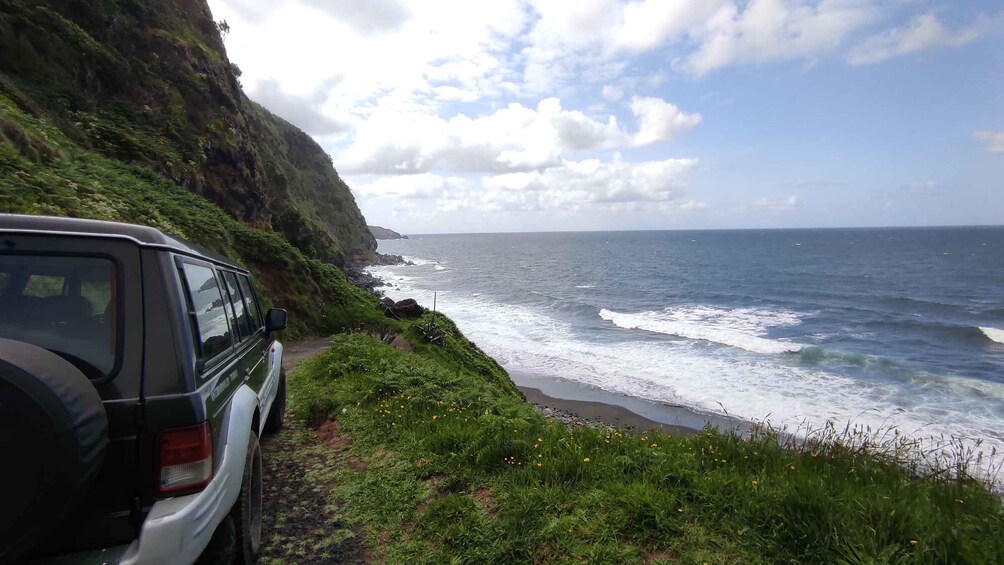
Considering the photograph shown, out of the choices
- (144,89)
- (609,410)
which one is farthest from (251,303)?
(144,89)

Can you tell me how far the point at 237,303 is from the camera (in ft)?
14.2

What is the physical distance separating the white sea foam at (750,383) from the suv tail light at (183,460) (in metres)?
13.5

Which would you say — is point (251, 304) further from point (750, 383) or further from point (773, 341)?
point (773, 341)

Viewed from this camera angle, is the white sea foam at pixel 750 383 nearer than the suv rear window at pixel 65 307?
No

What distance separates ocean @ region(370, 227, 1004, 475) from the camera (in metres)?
18.3

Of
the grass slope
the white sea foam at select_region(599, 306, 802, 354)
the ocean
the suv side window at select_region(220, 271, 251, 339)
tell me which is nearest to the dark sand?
the ocean

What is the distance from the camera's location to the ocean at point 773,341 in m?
18.3

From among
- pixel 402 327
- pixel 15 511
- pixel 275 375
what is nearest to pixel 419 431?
pixel 275 375

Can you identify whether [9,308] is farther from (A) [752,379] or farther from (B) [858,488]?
(A) [752,379]

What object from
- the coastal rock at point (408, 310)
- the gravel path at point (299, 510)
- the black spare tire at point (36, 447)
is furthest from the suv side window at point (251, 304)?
the coastal rock at point (408, 310)

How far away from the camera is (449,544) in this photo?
3.70m

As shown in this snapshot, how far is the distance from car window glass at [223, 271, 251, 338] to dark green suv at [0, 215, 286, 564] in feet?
4.66

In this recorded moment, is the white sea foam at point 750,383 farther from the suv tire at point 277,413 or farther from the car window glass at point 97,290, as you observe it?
the car window glass at point 97,290

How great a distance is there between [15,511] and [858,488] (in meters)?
4.89
